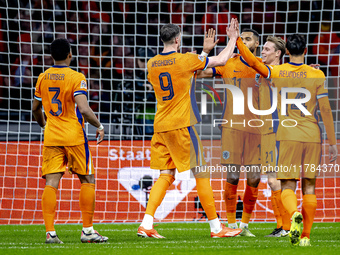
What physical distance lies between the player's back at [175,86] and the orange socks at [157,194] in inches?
17.6

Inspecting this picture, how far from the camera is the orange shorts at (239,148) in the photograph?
18.3ft

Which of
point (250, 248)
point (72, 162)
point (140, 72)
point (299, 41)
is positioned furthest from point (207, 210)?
point (140, 72)

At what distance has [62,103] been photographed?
4.91 meters

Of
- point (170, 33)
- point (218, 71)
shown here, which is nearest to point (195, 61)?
point (170, 33)

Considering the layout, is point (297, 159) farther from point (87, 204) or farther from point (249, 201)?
point (87, 204)

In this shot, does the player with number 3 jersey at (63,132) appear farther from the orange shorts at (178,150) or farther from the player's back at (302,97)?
the player's back at (302,97)

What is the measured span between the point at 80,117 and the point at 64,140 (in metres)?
0.27

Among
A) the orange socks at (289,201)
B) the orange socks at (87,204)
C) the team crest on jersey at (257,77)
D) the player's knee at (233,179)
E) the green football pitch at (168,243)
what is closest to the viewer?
the green football pitch at (168,243)

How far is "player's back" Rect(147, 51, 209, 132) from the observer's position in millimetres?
5090

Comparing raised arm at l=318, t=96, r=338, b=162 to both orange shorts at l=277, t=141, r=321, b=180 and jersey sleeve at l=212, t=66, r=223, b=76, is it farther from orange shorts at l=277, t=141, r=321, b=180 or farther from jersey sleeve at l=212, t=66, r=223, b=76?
jersey sleeve at l=212, t=66, r=223, b=76

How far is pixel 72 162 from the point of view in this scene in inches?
195

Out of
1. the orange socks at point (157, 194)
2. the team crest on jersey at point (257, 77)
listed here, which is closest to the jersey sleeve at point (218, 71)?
the team crest on jersey at point (257, 77)

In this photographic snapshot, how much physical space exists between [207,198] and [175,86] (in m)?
1.05

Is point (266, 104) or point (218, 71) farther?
point (266, 104)
